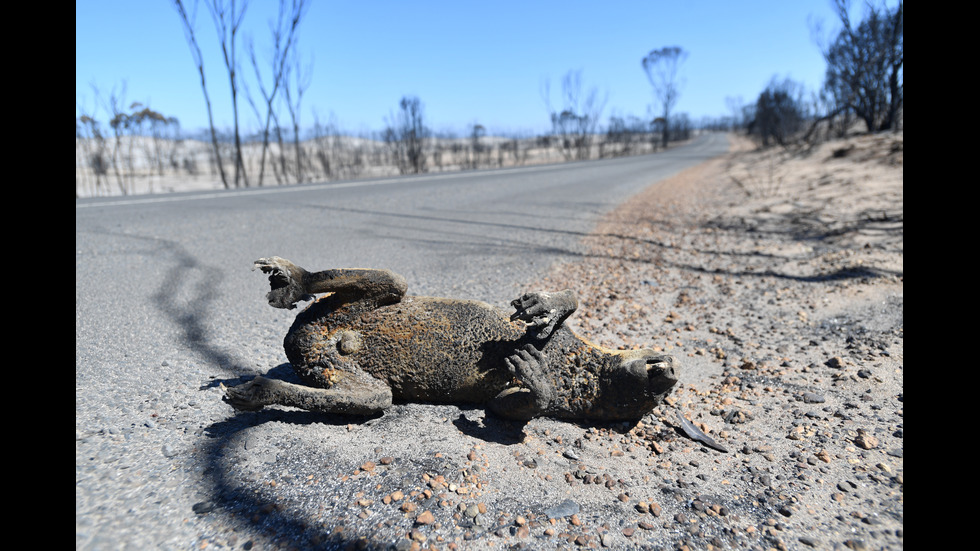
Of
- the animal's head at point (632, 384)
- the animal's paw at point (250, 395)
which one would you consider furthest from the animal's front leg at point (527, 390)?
the animal's paw at point (250, 395)

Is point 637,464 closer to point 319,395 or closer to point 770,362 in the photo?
point 319,395

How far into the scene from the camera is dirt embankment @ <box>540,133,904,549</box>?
1.88 m

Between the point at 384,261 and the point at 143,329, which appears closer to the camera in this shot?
the point at 143,329

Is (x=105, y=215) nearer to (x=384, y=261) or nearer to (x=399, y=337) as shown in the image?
Answer: (x=384, y=261)

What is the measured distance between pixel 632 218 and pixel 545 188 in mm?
5235

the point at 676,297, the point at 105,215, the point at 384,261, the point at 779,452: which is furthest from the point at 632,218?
the point at 105,215

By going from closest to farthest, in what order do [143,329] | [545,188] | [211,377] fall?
1. [211,377]
2. [143,329]
3. [545,188]

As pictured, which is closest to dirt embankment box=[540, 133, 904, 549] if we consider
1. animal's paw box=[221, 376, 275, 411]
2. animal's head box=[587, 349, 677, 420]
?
animal's head box=[587, 349, 677, 420]

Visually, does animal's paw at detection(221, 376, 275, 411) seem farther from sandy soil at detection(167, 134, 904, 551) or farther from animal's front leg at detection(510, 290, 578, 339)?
animal's front leg at detection(510, 290, 578, 339)

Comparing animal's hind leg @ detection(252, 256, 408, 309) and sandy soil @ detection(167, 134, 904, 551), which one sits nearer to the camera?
sandy soil @ detection(167, 134, 904, 551)

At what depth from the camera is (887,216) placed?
7191mm

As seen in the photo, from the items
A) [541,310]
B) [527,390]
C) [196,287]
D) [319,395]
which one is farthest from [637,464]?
[196,287]

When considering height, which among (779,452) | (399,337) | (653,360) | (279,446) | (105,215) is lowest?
(779,452)

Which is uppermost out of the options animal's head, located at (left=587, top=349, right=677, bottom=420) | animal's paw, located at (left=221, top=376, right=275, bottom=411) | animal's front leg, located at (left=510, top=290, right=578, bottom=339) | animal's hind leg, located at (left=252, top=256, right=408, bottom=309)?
animal's hind leg, located at (left=252, top=256, right=408, bottom=309)
